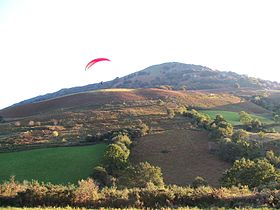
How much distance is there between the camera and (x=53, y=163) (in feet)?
201

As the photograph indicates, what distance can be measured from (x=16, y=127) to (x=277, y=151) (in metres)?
56.8

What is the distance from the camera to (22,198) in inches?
973

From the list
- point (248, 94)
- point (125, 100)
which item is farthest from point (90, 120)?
point (248, 94)

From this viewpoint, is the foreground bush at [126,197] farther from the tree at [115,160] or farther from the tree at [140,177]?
the tree at [115,160]

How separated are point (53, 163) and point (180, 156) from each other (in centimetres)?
1887

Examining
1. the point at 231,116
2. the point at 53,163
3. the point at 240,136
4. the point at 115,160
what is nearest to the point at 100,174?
the point at 115,160

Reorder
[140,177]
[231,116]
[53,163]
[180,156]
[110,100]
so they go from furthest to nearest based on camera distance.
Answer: [110,100] < [231,116] < [180,156] < [53,163] < [140,177]

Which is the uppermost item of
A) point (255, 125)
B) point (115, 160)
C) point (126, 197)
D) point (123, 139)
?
point (126, 197)

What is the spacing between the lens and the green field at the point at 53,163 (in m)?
55.0

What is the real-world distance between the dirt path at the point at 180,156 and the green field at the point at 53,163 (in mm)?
6937

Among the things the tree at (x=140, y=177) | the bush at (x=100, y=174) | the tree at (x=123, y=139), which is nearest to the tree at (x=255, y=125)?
the tree at (x=123, y=139)

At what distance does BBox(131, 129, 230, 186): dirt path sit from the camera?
56.5 meters

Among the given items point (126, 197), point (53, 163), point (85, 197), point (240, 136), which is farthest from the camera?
point (240, 136)

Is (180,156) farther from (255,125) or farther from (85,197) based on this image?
(85,197)
